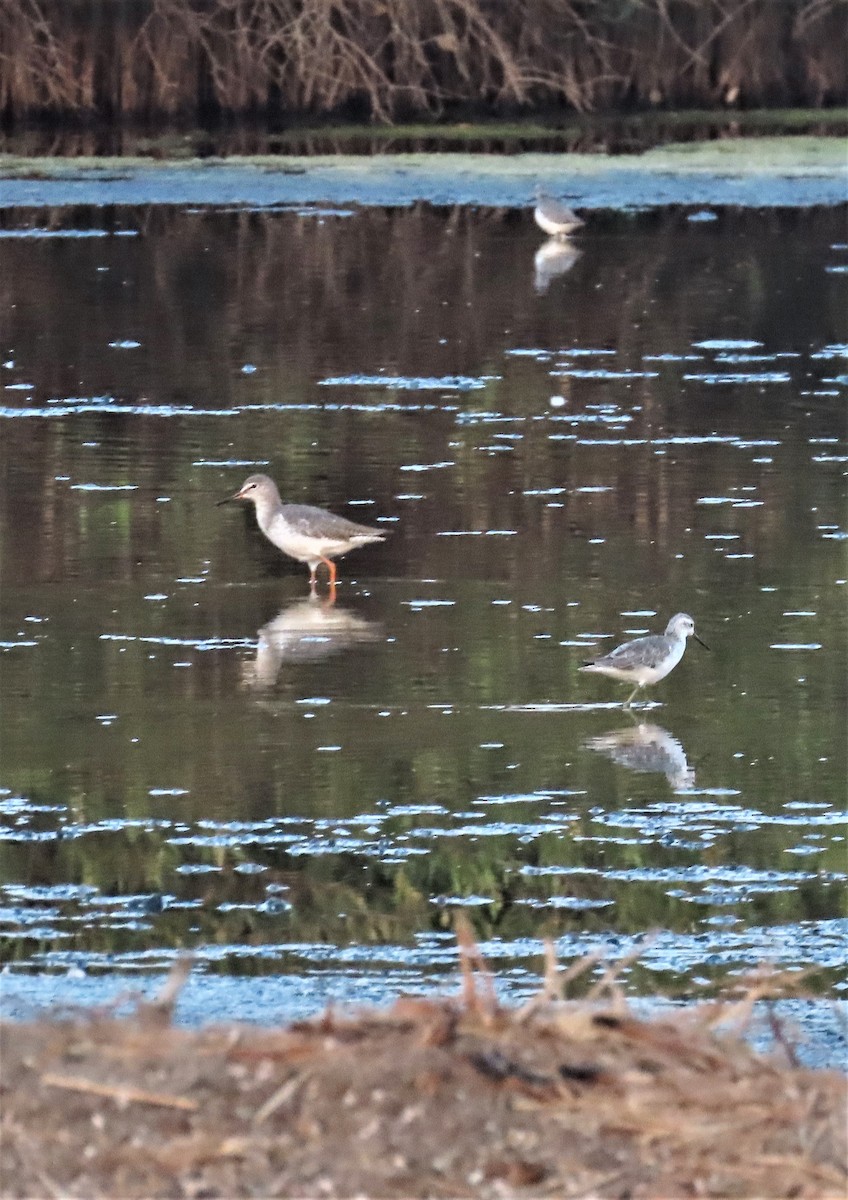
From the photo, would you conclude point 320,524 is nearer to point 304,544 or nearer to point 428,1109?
point 304,544

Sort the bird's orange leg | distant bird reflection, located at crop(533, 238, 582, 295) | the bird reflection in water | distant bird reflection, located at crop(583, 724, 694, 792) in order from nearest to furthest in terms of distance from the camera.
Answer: distant bird reflection, located at crop(583, 724, 694, 792), the bird reflection in water, the bird's orange leg, distant bird reflection, located at crop(533, 238, 582, 295)

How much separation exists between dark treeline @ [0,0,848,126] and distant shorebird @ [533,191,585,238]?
787 centimetres

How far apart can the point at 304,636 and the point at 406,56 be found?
904 inches

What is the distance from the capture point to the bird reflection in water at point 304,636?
Answer: 836 cm

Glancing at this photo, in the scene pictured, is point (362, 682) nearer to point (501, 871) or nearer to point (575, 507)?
point (501, 871)

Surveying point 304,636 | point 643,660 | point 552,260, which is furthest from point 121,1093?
point 552,260

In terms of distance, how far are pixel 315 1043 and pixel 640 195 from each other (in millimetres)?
22732

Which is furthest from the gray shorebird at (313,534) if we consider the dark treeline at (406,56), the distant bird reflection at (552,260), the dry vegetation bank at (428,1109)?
the dark treeline at (406,56)

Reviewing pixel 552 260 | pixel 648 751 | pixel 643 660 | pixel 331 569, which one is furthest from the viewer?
pixel 552 260

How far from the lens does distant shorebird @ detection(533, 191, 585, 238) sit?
21.7m

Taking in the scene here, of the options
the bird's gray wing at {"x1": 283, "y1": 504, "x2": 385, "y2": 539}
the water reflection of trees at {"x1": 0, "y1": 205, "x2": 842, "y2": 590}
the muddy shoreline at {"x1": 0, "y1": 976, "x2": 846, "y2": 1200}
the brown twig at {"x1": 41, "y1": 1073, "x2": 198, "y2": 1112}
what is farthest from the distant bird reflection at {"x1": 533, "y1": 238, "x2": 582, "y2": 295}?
the brown twig at {"x1": 41, "y1": 1073, "x2": 198, "y2": 1112}

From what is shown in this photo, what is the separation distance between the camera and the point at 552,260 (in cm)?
2083

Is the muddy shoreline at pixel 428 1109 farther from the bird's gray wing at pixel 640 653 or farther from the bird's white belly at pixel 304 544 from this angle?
the bird's white belly at pixel 304 544

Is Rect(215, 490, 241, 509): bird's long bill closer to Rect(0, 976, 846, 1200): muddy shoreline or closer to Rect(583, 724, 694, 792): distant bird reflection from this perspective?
Rect(583, 724, 694, 792): distant bird reflection
